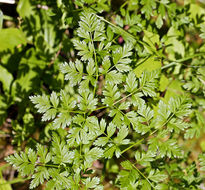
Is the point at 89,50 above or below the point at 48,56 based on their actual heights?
above

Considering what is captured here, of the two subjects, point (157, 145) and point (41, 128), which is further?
point (41, 128)

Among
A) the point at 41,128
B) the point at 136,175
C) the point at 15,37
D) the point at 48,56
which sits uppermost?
the point at 15,37

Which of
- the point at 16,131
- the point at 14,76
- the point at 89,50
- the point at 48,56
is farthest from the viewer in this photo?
the point at 14,76

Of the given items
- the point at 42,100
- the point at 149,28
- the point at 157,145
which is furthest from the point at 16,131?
the point at 149,28

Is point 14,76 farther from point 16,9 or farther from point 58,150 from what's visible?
point 58,150

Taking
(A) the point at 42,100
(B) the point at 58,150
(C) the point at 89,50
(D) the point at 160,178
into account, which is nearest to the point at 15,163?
(B) the point at 58,150

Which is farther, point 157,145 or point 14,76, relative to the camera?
point 14,76

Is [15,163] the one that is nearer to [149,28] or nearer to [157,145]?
[157,145]

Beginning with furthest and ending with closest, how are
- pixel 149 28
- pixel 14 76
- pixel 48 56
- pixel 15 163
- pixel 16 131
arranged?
pixel 14 76 < pixel 48 56 < pixel 16 131 < pixel 149 28 < pixel 15 163

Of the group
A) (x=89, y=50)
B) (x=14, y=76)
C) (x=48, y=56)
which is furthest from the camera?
(x=14, y=76)
